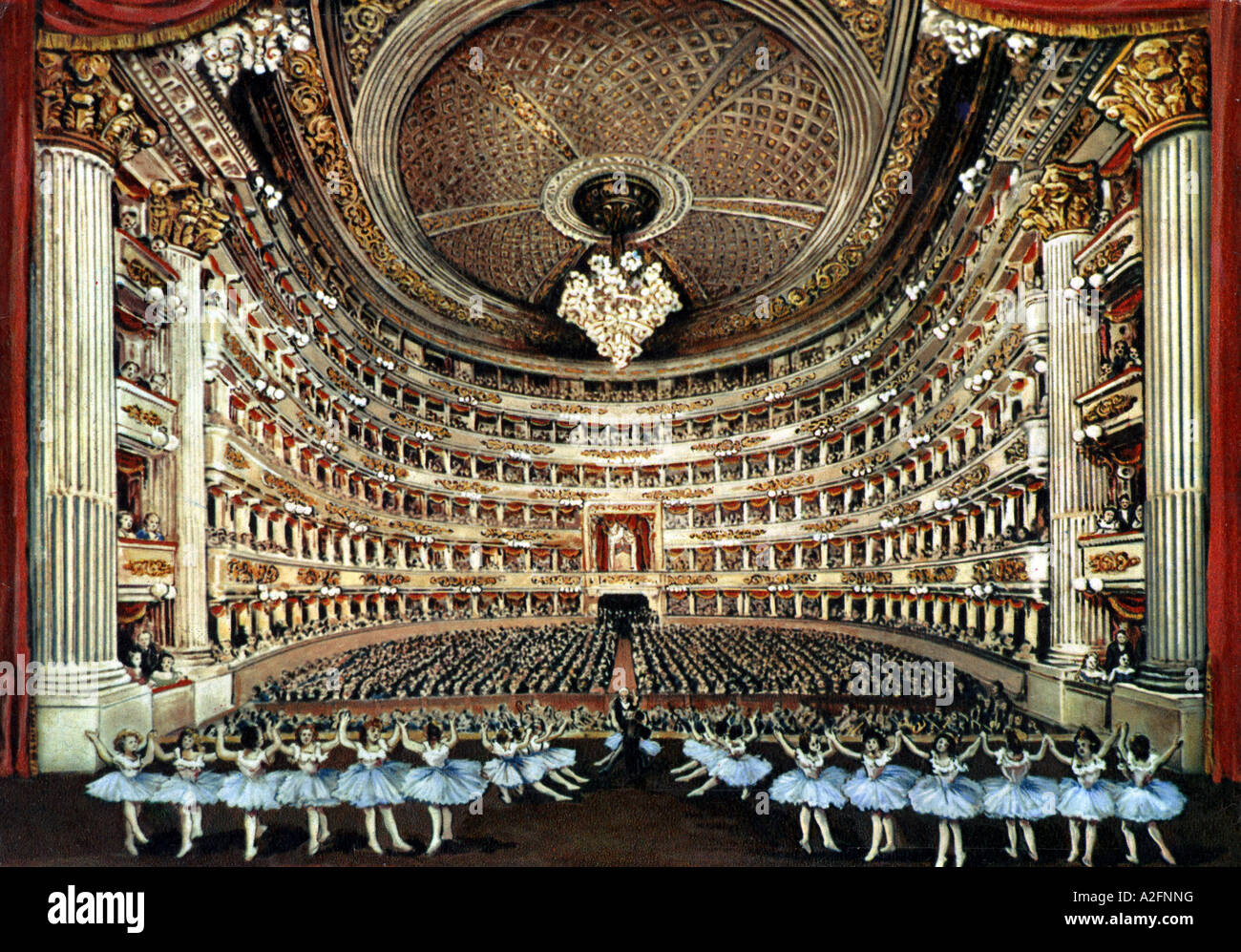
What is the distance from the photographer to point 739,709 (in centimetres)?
953

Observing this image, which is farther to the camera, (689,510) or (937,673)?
(689,510)

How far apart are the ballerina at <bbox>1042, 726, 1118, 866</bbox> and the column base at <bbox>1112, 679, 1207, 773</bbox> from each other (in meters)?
→ 0.39

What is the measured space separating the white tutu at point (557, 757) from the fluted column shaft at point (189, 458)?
4311 mm

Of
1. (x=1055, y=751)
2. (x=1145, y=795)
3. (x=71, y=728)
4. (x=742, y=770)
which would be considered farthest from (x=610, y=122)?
(x=1145, y=795)

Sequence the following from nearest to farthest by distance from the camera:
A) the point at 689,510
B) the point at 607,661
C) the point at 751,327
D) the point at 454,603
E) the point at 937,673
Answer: the point at 937,673, the point at 607,661, the point at 454,603, the point at 689,510, the point at 751,327

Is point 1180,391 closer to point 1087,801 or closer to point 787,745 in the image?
point 1087,801

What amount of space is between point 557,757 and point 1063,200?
29.4ft

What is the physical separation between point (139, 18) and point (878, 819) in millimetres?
11873

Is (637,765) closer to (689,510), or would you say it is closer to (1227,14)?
(689,510)

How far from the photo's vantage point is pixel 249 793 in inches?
318

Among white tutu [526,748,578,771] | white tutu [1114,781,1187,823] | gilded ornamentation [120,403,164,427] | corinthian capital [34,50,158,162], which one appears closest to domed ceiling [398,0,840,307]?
corinthian capital [34,50,158,162]

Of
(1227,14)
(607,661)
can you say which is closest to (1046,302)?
(1227,14)

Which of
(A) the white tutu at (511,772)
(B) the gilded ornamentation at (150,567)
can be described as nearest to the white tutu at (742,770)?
(A) the white tutu at (511,772)
